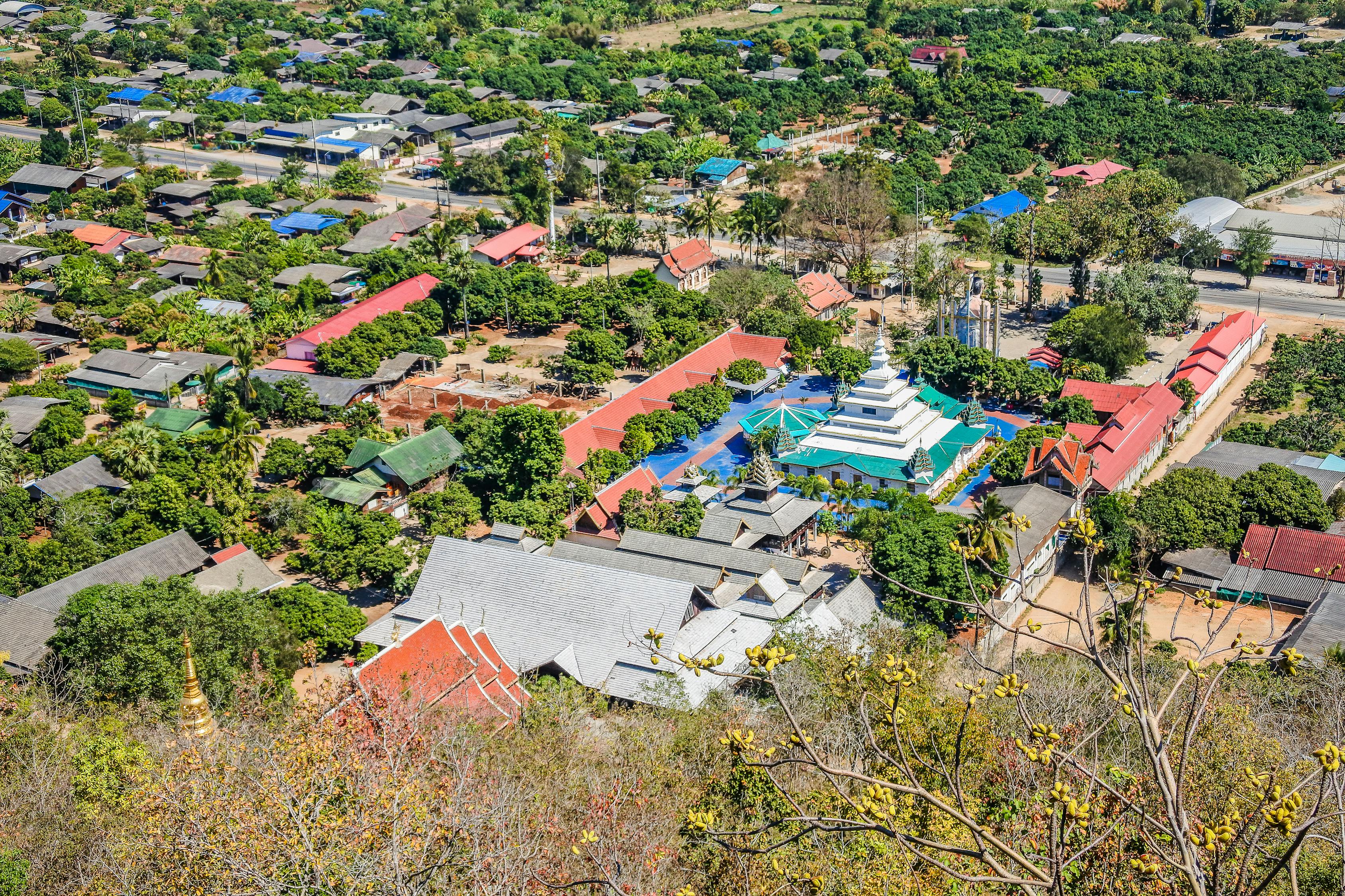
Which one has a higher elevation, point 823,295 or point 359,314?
point 359,314

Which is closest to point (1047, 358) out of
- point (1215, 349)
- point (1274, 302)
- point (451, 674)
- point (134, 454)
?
point (1215, 349)

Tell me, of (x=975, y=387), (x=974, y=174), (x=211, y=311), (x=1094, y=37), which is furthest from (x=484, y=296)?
(x=1094, y=37)

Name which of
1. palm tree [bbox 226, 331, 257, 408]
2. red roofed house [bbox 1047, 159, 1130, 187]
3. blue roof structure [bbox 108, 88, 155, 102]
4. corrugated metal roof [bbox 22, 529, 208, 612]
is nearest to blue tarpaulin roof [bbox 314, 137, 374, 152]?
blue roof structure [bbox 108, 88, 155, 102]

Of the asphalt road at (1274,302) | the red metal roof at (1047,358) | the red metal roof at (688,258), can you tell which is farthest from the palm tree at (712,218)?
the red metal roof at (1047,358)

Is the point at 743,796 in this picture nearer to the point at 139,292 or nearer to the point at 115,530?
the point at 115,530

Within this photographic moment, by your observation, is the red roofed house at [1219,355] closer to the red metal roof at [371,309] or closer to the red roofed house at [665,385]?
the red roofed house at [665,385]

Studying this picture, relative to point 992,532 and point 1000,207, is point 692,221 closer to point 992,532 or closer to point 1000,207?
point 1000,207
